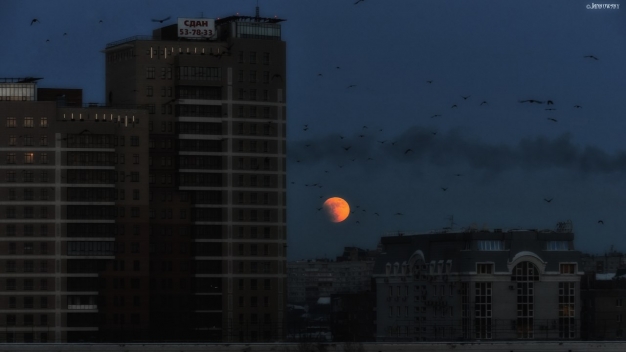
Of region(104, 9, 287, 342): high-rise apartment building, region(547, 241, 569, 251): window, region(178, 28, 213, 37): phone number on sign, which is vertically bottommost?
region(547, 241, 569, 251): window

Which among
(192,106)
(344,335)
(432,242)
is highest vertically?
(192,106)

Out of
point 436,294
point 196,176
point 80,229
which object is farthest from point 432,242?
point 80,229

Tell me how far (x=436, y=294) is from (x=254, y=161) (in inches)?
1022

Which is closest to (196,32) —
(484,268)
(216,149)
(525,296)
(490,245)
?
(216,149)

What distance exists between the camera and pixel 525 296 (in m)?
161

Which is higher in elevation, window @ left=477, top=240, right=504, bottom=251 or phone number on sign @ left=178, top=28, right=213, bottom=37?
phone number on sign @ left=178, top=28, right=213, bottom=37

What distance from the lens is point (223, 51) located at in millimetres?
155875

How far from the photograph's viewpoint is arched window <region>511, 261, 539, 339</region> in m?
158

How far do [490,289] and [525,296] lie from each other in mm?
4350

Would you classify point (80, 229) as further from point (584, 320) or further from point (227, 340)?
point (584, 320)

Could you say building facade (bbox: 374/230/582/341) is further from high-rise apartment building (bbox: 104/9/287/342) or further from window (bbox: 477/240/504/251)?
high-rise apartment building (bbox: 104/9/287/342)

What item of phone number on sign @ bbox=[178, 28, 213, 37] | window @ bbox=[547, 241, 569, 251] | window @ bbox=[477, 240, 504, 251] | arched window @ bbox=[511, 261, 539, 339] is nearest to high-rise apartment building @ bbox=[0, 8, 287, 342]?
phone number on sign @ bbox=[178, 28, 213, 37]

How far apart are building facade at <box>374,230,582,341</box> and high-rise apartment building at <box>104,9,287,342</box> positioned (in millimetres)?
18594

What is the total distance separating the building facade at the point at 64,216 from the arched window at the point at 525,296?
4208 centimetres
